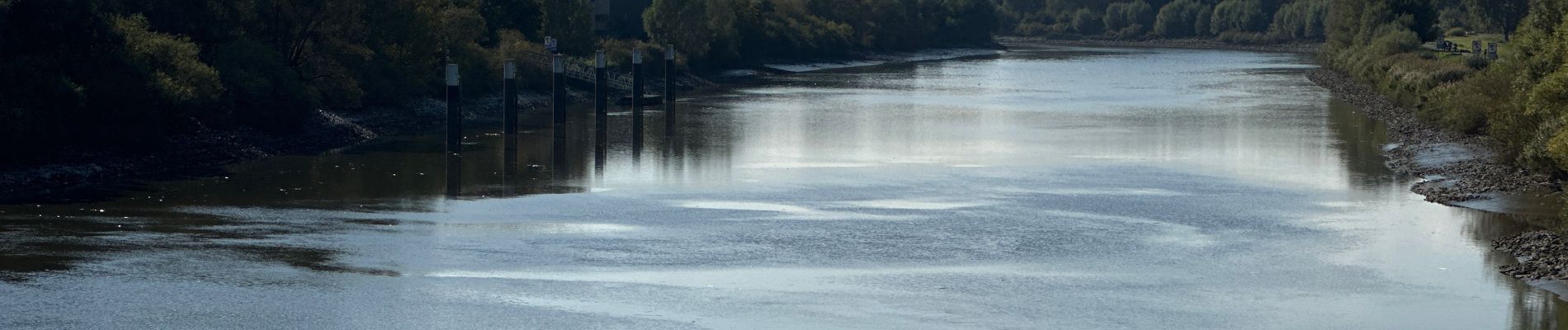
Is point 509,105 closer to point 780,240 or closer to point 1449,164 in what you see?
point 780,240

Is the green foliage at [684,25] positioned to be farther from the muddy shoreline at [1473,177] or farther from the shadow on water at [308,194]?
the muddy shoreline at [1473,177]

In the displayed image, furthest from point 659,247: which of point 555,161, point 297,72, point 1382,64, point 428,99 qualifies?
point 1382,64

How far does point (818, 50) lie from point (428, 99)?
64643 mm

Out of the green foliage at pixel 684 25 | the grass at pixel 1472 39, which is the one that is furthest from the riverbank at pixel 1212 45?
the green foliage at pixel 684 25

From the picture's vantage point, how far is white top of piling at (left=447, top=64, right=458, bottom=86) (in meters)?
54.5

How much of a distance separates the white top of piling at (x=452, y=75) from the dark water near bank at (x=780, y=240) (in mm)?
2045

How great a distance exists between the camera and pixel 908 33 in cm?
15475

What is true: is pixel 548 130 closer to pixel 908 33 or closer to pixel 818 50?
pixel 818 50

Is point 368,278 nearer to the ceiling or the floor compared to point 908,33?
nearer to the floor

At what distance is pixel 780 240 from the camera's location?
3350cm

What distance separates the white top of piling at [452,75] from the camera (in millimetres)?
54497

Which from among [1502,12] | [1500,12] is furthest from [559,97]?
[1500,12]

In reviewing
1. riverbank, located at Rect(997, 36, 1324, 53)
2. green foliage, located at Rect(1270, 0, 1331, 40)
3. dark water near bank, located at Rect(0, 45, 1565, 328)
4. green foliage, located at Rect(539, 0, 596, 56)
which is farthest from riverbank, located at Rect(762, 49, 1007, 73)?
dark water near bank, located at Rect(0, 45, 1565, 328)

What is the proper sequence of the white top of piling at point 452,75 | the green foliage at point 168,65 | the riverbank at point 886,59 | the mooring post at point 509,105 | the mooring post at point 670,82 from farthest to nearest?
the riverbank at point 886,59 → the mooring post at point 670,82 → the mooring post at point 509,105 → the white top of piling at point 452,75 → the green foliage at point 168,65
